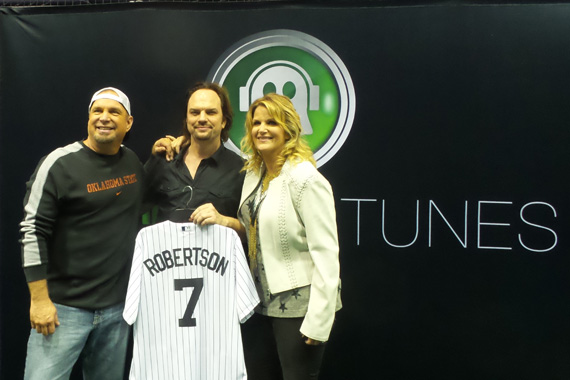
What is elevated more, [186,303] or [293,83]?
[293,83]

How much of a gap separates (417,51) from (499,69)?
41 cm

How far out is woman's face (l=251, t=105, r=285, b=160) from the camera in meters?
1.85

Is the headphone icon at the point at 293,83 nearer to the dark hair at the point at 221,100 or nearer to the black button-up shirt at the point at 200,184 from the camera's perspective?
the dark hair at the point at 221,100

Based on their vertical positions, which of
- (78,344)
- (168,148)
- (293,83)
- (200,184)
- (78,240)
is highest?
(293,83)

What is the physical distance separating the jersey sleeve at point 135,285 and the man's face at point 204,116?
1.60ft

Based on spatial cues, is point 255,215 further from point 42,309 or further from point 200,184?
point 42,309

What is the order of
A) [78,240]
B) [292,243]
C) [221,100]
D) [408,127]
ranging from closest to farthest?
[292,243] → [78,240] → [221,100] → [408,127]

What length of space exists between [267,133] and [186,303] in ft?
2.48

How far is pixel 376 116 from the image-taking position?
253 cm

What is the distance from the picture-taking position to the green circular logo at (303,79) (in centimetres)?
255

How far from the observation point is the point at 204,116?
2084 mm

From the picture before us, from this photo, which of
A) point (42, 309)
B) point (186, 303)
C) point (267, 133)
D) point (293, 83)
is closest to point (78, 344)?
point (42, 309)

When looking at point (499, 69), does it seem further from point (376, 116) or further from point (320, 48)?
point (320, 48)

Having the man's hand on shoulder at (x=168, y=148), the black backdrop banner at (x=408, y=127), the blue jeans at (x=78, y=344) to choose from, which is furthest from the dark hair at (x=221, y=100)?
the blue jeans at (x=78, y=344)
